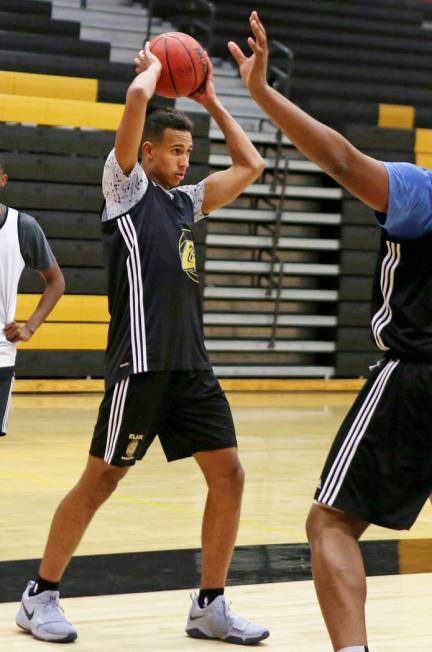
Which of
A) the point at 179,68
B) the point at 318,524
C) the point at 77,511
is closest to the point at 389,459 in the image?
the point at 318,524

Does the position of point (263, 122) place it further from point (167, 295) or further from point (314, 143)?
point (314, 143)

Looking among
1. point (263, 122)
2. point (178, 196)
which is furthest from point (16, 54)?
point (178, 196)

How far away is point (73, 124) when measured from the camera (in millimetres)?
12172

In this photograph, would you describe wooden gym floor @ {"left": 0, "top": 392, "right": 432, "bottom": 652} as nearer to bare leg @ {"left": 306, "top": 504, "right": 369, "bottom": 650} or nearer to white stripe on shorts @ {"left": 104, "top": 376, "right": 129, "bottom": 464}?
white stripe on shorts @ {"left": 104, "top": 376, "right": 129, "bottom": 464}

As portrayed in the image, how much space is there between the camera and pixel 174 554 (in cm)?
516

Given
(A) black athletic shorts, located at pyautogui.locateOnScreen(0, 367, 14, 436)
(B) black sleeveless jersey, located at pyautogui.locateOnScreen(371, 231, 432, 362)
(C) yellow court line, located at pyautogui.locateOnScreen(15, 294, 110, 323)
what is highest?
(B) black sleeveless jersey, located at pyautogui.locateOnScreen(371, 231, 432, 362)

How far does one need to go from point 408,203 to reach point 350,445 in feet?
1.95

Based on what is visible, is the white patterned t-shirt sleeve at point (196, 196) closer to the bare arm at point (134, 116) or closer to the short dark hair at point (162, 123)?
the short dark hair at point (162, 123)

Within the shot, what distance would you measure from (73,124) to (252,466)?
5.34 meters

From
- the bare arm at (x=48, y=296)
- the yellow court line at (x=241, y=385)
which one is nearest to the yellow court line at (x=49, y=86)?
the yellow court line at (x=241, y=385)

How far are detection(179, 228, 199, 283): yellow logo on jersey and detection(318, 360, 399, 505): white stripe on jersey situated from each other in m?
1.00

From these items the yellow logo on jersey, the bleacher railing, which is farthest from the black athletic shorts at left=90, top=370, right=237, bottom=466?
the bleacher railing

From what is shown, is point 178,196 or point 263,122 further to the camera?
point 263,122

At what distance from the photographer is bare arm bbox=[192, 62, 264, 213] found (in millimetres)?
4105
